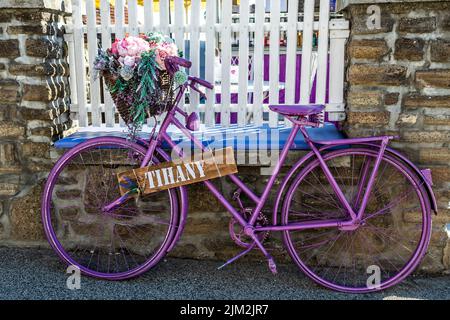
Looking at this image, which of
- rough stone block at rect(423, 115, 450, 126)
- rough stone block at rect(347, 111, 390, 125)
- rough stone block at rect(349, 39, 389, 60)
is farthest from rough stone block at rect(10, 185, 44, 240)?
rough stone block at rect(423, 115, 450, 126)

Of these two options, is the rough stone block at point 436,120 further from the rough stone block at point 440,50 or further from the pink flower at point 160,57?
the pink flower at point 160,57

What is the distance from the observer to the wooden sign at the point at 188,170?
3.29m

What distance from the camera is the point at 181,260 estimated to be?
3723 millimetres

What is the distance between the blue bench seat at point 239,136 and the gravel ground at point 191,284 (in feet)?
2.75

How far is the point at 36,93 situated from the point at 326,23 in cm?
204


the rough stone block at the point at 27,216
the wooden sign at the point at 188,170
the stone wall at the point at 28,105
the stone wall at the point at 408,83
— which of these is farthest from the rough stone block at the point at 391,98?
the rough stone block at the point at 27,216

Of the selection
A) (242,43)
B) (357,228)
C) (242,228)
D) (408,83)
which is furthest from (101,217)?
(408,83)

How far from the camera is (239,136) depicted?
12.1ft

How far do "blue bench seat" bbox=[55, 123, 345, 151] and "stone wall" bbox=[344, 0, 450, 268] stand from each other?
13.6 inches

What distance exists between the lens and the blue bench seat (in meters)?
3.53

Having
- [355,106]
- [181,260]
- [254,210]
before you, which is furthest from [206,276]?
[355,106]

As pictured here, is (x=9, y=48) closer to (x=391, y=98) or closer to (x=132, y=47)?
(x=132, y=47)

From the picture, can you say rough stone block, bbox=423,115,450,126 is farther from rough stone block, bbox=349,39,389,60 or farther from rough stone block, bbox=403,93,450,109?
rough stone block, bbox=349,39,389,60
